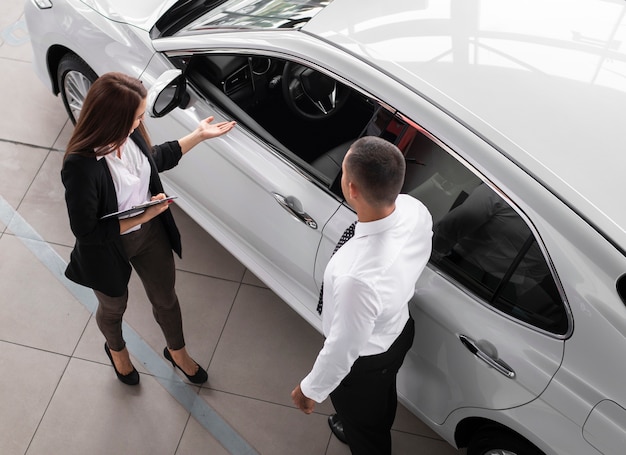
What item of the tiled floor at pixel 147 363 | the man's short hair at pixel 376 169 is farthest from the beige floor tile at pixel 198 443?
the man's short hair at pixel 376 169

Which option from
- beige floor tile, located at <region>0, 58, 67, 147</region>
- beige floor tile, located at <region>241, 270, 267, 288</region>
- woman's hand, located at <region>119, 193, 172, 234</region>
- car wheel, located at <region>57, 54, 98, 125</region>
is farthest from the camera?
beige floor tile, located at <region>0, 58, 67, 147</region>

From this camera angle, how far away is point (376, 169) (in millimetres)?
2061

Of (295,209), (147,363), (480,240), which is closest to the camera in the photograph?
(480,240)

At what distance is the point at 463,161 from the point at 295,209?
75 centimetres

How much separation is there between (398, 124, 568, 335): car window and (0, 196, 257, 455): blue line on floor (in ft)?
4.40

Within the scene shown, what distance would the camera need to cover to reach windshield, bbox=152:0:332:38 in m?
2.72

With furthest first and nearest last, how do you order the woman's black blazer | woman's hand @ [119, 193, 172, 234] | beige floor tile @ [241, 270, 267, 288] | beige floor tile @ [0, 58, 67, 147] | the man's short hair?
beige floor tile @ [0, 58, 67, 147]
beige floor tile @ [241, 270, 267, 288]
woman's hand @ [119, 193, 172, 234]
the woman's black blazer
the man's short hair

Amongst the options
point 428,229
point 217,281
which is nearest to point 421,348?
point 428,229

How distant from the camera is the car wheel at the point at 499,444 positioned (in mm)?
2518

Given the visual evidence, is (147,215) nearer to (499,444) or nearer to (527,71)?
(527,71)

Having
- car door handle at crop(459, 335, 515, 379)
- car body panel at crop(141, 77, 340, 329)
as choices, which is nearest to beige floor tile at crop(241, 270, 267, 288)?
car body panel at crop(141, 77, 340, 329)

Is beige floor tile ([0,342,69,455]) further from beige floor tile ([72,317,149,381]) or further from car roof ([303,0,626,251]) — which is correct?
car roof ([303,0,626,251])

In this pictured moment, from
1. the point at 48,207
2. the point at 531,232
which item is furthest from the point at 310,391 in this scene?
the point at 48,207

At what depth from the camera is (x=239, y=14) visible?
→ 296 cm
